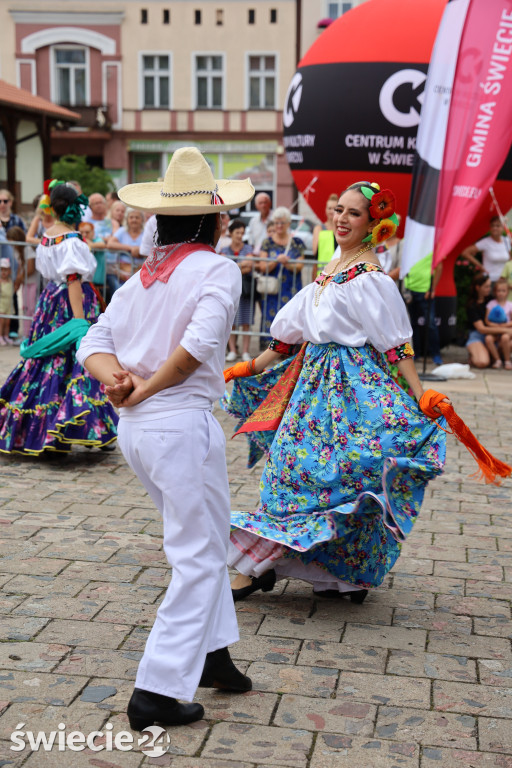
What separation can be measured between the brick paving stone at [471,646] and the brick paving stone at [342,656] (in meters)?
0.24

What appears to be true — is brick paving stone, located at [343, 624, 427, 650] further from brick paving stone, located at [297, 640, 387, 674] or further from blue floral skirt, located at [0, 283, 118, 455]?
blue floral skirt, located at [0, 283, 118, 455]

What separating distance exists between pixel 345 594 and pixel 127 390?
1791mm

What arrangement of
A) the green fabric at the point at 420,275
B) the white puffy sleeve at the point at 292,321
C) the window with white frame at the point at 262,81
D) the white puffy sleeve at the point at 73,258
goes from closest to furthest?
the white puffy sleeve at the point at 292,321 → the white puffy sleeve at the point at 73,258 → the green fabric at the point at 420,275 → the window with white frame at the point at 262,81

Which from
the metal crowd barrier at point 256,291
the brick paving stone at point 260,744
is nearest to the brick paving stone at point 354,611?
the brick paving stone at point 260,744

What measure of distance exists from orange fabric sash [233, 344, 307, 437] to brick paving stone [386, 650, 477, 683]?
3.70 feet

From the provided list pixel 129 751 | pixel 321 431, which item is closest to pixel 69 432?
pixel 321 431

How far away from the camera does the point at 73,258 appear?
6484 millimetres

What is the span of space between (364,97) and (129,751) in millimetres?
8536

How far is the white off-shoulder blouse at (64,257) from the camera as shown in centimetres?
649

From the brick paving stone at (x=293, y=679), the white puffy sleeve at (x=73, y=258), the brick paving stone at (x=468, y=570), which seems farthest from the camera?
the white puffy sleeve at (x=73, y=258)

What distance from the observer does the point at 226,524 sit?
3.18m

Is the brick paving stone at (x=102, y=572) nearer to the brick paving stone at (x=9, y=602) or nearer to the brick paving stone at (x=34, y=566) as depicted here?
the brick paving stone at (x=34, y=566)

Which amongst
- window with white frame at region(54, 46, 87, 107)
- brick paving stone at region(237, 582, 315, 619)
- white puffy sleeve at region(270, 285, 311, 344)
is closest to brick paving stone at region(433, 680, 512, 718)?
brick paving stone at region(237, 582, 315, 619)

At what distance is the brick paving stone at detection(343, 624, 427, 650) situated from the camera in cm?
389
